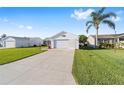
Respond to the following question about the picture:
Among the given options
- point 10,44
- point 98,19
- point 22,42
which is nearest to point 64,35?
point 98,19

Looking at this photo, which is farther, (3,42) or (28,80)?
(3,42)

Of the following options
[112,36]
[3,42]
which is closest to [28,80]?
[112,36]

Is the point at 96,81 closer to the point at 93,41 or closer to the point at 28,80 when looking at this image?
the point at 28,80

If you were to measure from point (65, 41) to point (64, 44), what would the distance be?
552 mm

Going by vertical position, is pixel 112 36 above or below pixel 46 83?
above

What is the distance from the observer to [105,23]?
25.8 m

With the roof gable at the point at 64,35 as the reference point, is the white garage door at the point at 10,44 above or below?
below

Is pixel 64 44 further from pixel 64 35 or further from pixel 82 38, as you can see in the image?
pixel 82 38

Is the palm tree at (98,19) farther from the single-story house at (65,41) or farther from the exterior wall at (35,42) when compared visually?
the exterior wall at (35,42)

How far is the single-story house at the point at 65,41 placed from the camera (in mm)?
26233

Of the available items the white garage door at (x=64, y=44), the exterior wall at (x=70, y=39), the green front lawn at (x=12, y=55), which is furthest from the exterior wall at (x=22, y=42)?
the green front lawn at (x=12, y=55)
